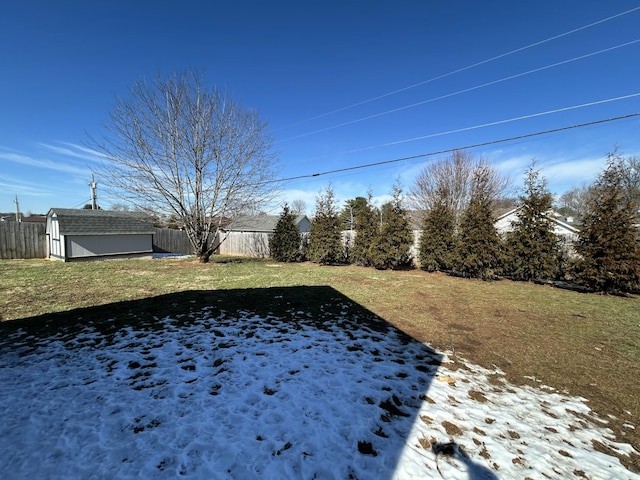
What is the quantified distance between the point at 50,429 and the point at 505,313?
6.97m

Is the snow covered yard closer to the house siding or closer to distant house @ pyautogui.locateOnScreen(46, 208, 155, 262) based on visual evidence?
distant house @ pyautogui.locateOnScreen(46, 208, 155, 262)

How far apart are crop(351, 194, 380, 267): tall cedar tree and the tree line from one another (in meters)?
0.04

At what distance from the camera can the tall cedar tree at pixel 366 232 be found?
1191cm

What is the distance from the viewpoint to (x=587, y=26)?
675 cm

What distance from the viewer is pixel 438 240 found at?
10508mm

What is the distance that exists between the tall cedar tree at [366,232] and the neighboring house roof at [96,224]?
10.4 metres

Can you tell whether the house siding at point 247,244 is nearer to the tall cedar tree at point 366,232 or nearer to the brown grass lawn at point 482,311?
the tall cedar tree at point 366,232

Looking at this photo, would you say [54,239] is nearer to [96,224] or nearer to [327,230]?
[96,224]

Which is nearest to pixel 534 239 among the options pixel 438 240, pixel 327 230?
pixel 438 240

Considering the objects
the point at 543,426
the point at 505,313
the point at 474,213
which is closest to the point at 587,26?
the point at 474,213

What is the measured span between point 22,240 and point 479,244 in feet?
67.0

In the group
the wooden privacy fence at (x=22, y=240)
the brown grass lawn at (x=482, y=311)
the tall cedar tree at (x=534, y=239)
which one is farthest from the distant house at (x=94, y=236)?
the tall cedar tree at (x=534, y=239)

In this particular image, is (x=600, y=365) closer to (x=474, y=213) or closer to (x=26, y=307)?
(x=474, y=213)

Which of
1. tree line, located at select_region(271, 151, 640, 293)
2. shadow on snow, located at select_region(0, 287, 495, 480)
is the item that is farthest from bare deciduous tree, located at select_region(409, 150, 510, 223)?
shadow on snow, located at select_region(0, 287, 495, 480)
